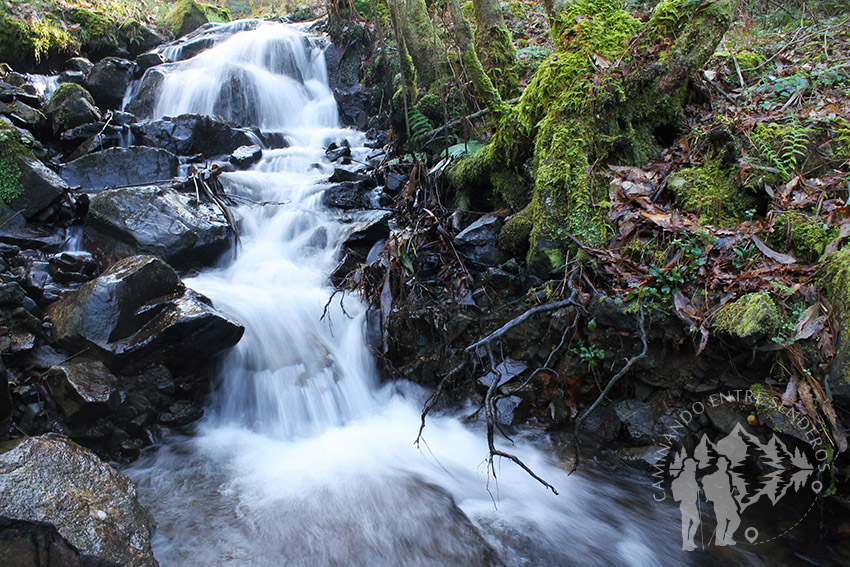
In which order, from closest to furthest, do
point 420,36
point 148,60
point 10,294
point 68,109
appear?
1. point 10,294
2. point 420,36
3. point 68,109
4. point 148,60

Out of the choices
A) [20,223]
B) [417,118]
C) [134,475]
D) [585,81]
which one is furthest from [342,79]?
[134,475]

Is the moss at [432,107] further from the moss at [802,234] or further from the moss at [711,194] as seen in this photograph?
the moss at [802,234]

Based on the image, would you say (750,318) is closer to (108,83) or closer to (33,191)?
(33,191)

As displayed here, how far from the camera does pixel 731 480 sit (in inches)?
114

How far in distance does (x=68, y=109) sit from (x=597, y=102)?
869 cm

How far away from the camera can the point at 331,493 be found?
3.28m

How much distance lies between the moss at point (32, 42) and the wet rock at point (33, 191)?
22.6ft

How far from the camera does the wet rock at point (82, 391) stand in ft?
11.3

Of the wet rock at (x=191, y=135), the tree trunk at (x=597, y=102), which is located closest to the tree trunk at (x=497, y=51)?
the tree trunk at (x=597, y=102)

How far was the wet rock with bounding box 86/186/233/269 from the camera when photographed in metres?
5.09

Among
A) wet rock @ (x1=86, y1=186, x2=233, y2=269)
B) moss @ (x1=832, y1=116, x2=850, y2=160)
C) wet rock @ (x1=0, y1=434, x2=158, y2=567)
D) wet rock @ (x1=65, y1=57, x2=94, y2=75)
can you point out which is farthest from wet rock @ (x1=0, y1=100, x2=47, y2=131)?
moss @ (x1=832, y1=116, x2=850, y2=160)

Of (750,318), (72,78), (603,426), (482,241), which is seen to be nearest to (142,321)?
(482,241)

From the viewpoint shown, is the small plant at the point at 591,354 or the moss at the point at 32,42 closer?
the small plant at the point at 591,354

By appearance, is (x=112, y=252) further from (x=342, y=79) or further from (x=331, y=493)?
(x=342, y=79)
